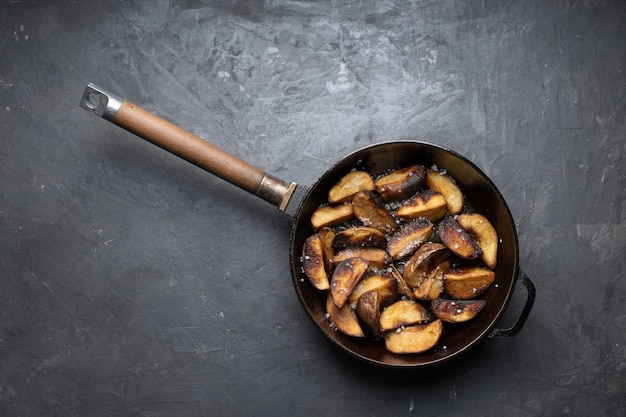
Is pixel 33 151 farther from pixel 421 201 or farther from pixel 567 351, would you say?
pixel 567 351

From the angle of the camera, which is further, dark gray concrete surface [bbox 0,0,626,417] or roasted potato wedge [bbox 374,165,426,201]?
dark gray concrete surface [bbox 0,0,626,417]

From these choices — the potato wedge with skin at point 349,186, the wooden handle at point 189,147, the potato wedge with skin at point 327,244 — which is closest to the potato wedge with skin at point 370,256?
the potato wedge with skin at point 327,244

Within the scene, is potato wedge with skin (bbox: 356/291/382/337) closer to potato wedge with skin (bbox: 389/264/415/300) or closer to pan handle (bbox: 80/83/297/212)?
potato wedge with skin (bbox: 389/264/415/300)

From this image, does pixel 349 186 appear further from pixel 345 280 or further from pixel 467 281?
pixel 467 281

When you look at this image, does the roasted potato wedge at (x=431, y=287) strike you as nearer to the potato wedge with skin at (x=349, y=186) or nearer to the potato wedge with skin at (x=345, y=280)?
the potato wedge with skin at (x=345, y=280)

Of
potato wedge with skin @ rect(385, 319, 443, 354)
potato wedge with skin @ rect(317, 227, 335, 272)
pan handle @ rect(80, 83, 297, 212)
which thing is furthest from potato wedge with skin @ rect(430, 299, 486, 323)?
pan handle @ rect(80, 83, 297, 212)

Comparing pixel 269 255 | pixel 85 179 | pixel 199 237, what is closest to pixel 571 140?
pixel 269 255
